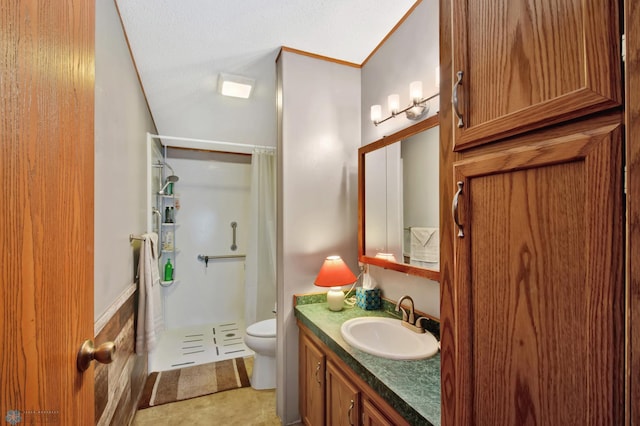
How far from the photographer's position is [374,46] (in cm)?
192

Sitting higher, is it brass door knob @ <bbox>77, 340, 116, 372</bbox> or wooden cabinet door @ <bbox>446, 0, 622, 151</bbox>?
wooden cabinet door @ <bbox>446, 0, 622, 151</bbox>

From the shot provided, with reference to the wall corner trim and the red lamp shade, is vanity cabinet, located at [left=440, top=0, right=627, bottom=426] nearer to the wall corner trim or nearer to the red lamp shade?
the red lamp shade

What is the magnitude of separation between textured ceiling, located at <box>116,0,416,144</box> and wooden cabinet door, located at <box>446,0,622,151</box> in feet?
3.60

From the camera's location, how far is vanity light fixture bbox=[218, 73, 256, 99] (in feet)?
7.09

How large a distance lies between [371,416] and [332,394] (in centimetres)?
39

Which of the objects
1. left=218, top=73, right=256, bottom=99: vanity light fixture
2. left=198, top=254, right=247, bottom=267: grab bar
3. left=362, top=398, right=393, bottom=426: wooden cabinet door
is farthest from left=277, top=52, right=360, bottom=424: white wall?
left=198, top=254, right=247, bottom=267: grab bar

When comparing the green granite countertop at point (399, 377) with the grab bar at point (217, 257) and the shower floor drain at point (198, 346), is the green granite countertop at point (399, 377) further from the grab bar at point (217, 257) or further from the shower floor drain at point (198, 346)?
the grab bar at point (217, 257)

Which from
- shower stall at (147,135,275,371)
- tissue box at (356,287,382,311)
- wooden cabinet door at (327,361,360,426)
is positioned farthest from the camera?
shower stall at (147,135,275,371)

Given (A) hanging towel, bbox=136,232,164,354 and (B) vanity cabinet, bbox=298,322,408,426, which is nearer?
(B) vanity cabinet, bbox=298,322,408,426

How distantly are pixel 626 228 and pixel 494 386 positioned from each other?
40cm

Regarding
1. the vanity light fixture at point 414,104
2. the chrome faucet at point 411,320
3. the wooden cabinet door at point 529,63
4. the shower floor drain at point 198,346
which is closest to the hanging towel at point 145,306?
the shower floor drain at point 198,346

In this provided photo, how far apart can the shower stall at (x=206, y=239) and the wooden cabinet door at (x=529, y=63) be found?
2.58 meters

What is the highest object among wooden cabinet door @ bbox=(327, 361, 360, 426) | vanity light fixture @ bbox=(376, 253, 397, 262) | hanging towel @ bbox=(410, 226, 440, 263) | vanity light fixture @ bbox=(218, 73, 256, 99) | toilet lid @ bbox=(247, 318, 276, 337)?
vanity light fixture @ bbox=(218, 73, 256, 99)

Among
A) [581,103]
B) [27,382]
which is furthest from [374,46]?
[27,382]
